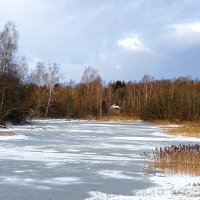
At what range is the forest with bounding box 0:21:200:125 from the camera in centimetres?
4384

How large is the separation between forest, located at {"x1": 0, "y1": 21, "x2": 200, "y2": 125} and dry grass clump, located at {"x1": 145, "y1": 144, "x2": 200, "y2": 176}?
2620 cm

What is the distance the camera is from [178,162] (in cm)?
1488

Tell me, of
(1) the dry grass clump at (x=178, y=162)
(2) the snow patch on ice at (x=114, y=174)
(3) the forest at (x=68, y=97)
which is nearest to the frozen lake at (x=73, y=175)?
(2) the snow patch on ice at (x=114, y=174)

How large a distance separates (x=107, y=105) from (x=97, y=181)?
84.4 metres

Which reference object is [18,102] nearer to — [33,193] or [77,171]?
[77,171]

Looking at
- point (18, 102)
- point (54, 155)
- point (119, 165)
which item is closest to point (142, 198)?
point (119, 165)

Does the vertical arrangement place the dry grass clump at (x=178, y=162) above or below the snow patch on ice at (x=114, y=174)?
above

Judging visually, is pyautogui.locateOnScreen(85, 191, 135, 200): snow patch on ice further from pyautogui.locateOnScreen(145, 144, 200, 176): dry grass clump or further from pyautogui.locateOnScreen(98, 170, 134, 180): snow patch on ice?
pyautogui.locateOnScreen(145, 144, 200, 176): dry grass clump

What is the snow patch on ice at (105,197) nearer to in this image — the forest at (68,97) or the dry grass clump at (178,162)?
the dry grass clump at (178,162)

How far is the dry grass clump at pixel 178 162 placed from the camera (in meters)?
13.6

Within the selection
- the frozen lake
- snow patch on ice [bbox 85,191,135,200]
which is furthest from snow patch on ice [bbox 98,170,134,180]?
snow patch on ice [bbox 85,191,135,200]

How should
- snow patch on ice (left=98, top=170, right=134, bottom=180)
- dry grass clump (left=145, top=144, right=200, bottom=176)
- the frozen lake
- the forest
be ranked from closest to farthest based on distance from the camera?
the frozen lake → snow patch on ice (left=98, top=170, right=134, bottom=180) → dry grass clump (left=145, top=144, right=200, bottom=176) → the forest

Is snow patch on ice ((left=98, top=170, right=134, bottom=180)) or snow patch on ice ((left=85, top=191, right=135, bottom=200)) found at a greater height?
snow patch on ice ((left=98, top=170, right=134, bottom=180))

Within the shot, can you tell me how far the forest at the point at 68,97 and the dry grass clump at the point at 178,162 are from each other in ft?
86.0
